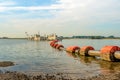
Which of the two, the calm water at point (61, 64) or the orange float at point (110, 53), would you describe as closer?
the calm water at point (61, 64)

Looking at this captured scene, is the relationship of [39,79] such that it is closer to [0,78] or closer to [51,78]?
[51,78]

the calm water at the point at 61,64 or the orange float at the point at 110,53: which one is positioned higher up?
the orange float at the point at 110,53

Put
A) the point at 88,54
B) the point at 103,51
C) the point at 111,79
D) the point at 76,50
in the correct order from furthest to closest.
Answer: the point at 76,50 < the point at 88,54 < the point at 103,51 < the point at 111,79

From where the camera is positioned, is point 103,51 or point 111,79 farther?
point 103,51

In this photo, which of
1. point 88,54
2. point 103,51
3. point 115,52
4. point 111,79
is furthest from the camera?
point 88,54

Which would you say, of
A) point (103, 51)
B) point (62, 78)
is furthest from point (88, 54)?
point (62, 78)

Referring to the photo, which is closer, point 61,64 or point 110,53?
point 61,64

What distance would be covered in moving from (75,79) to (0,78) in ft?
15.2

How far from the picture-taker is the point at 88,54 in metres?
36.4

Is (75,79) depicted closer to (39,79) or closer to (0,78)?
(39,79)

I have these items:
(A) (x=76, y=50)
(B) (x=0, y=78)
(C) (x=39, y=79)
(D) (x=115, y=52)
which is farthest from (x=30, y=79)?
(A) (x=76, y=50)

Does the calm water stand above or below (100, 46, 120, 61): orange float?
below

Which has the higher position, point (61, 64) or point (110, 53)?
point (110, 53)

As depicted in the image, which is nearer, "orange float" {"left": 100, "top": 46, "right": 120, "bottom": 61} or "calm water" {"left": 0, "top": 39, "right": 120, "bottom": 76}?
"calm water" {"left": 0, "top": 39, "right": 120, "bottom": 76}
